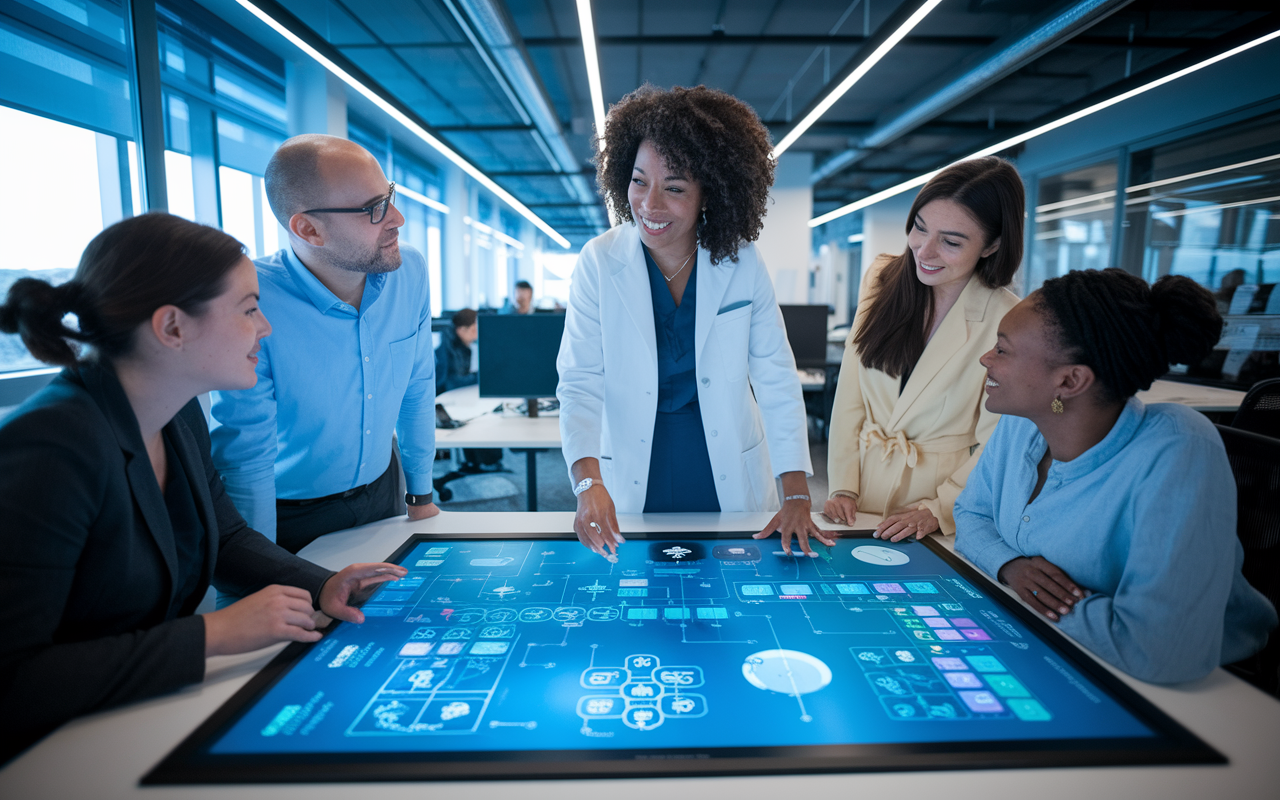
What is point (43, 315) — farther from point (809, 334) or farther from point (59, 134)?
point (809, 334)

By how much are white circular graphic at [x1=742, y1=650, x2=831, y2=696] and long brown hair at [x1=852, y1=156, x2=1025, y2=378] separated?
3.50 ft

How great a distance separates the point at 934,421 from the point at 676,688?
119cm

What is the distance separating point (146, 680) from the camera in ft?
2.88

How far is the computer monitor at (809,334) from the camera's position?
18.5 feet

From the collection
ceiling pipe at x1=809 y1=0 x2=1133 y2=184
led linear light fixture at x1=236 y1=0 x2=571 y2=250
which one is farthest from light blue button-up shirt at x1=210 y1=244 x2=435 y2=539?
ceiling pipe at x1=809 y1=0 x2=1133 y2=184

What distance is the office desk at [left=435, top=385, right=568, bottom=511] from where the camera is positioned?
10.6 feet

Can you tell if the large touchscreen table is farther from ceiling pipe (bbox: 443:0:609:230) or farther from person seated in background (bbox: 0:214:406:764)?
ceiling pipe (bbox: 443:0:609:230)

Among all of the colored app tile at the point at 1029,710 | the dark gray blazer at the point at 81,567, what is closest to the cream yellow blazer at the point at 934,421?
the colored app tile at the point at 1029,710

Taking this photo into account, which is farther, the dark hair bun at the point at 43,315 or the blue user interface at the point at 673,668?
the dark hair bun at the point at 43,315

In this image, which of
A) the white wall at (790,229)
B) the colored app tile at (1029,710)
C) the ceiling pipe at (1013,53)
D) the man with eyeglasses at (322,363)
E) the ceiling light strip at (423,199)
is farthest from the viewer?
the white wall at (790,229)

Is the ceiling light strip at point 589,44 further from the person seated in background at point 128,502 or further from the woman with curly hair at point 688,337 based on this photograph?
the person seated in background at point 128,502

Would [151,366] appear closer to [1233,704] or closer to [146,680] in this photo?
[146,680]

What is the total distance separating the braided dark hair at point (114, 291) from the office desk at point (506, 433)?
1986 millimetres

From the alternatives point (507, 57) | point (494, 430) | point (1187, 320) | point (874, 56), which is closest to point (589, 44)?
point (507, 57)
